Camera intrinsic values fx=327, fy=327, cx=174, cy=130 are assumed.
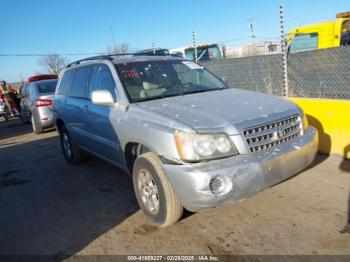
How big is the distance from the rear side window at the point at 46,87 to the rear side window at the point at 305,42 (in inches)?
302

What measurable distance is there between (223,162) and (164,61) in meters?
2.24

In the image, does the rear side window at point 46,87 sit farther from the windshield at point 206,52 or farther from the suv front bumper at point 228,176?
the suv front bumper at point 228,176

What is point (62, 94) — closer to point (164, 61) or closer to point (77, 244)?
point (164, 61)

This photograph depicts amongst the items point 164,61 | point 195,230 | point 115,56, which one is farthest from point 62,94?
point 195,230

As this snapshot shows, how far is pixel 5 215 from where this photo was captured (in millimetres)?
4121

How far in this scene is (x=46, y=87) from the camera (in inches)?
391

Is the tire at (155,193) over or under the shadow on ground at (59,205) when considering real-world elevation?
over

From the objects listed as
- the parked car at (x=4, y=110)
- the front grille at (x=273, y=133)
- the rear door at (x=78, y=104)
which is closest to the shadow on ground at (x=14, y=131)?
the parked car at (x=4, y=110)

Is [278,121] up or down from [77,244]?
up

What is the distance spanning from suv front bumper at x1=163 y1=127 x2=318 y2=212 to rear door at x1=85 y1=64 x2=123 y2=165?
128cm

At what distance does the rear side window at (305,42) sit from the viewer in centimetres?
1014

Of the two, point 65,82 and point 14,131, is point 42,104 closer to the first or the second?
point 14,131

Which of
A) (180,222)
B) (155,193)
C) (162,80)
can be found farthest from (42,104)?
(180,222)

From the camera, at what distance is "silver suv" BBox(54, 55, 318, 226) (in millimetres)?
2842
